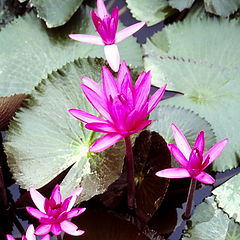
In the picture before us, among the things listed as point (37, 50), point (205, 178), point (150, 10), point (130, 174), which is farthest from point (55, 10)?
point (205, 178)

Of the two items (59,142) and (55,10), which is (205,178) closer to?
(59,142)

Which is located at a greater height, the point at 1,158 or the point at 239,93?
the point at 1,158

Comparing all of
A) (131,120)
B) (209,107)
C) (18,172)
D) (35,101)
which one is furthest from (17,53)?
(131,120)

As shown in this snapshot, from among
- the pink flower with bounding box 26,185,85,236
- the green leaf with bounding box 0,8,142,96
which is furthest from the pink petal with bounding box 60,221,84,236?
the green leaf with bounding box 0,8,142,96

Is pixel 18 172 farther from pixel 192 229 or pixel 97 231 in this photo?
pixel 192 229

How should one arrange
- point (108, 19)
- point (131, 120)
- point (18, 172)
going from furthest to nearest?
point (18, 172) < point (108, 19) < point (131, 120)

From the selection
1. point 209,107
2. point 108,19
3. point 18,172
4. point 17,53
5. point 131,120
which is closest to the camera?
point 131,120

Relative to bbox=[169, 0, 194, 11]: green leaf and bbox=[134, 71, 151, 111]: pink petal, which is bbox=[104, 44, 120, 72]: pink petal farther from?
bbox=[169, 0, 194, 11]: green leaf

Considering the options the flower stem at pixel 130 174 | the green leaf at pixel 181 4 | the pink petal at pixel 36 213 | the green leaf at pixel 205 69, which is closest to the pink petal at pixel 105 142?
the flower stem at pixel 130 174
